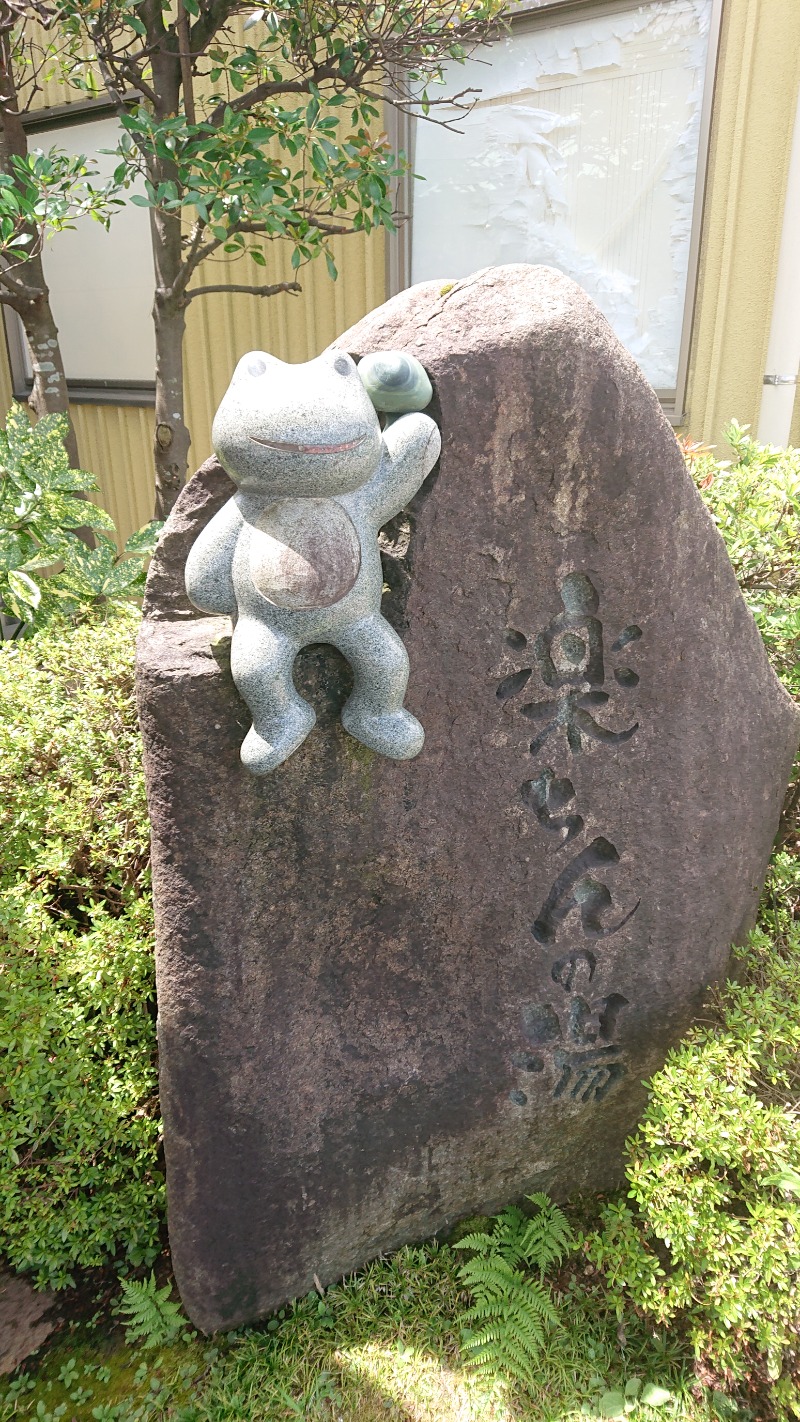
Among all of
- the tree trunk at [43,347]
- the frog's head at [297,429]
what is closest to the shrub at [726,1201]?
the frog's head at [297,429]

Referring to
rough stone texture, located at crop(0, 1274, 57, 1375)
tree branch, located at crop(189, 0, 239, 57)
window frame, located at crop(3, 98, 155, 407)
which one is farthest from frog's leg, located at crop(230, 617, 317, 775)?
window frame, located at crop(3, 98, 155, 407)

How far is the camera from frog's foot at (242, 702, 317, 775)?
5.67 ft

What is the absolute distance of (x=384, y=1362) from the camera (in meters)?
2.08

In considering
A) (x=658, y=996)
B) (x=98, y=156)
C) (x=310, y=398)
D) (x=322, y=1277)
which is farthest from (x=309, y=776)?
(x=98, y=156)

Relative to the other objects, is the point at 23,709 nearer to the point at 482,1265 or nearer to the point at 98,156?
the point at 482,1265

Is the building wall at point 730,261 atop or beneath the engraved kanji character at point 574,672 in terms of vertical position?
atop

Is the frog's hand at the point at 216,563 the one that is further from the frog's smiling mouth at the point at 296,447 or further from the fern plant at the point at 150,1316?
the fern plant at the point at 150,1316

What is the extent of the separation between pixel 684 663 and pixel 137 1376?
2102 mm

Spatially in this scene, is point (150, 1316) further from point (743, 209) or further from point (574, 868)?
point (743, 209)

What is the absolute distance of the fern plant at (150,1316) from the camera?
2.09 m

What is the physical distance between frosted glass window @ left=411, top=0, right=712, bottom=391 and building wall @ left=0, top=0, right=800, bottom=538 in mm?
145

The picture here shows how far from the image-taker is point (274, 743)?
68.1 inches

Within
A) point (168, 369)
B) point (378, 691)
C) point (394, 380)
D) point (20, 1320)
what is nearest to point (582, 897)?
point (378, 691)

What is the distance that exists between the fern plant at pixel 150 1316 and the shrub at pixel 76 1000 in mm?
167
